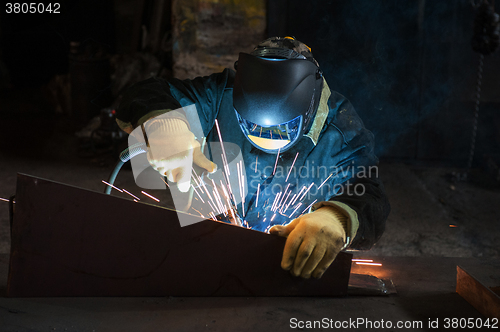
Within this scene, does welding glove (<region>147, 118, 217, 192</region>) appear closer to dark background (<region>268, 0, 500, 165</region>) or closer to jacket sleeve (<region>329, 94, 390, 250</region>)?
jacket sleeve (<region>329, 94, 390, 250</region>)

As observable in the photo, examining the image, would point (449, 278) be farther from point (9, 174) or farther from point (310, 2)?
point (9, 174)

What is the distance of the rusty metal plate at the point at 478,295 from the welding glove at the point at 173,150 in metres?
1.07

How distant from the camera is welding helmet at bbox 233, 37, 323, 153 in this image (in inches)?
63.0

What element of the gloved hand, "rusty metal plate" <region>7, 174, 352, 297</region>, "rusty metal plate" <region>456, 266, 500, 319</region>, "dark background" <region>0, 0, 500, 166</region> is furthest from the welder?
"dark background" <region>0, 0, 500, 166</region>

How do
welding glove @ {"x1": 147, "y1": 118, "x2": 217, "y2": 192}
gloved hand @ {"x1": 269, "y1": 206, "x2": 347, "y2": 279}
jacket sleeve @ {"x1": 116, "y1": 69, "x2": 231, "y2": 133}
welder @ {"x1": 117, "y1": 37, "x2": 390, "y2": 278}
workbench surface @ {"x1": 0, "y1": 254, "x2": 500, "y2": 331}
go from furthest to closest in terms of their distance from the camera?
jacket sleeve @ {"x1": 116, "y1": 69, "x2": 231, "y2": 133} → welding glove @ {"x1": 147, "y1": 118, "x2": 217, "y2": 192} → welder @ {"x1": 117, "y1": 37, "x2": 390, "y2": 278} → gloved hand @ {"x1": 269, "y1": 206, "x2": 347, "y2": 279} → workbench surface @ {"x1": 0, "y1": 254, "x2": 500, "y2": 331}

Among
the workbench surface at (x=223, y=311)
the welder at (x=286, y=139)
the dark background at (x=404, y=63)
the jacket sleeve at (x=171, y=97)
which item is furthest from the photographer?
the dark background at (x=404, y=63)

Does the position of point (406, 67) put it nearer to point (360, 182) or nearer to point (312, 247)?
point (360, 182)

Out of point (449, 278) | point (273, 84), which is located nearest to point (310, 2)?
point (273, 84)

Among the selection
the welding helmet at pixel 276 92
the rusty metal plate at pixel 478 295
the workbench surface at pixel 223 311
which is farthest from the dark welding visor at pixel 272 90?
the rusty metal plate at pixel 478 295

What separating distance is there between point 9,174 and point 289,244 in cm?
388

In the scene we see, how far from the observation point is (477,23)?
396 centimetres

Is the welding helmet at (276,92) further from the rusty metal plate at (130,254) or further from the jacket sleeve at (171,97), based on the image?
the rusty metal plate at (130,254)

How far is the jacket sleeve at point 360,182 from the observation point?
1.61 meters

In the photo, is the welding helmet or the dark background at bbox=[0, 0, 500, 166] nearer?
the welding helmet
